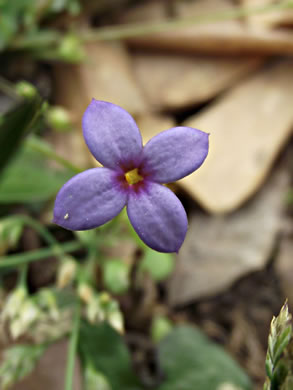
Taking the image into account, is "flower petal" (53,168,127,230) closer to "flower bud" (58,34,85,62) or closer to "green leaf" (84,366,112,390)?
"green leaf" (84,366,112,390)

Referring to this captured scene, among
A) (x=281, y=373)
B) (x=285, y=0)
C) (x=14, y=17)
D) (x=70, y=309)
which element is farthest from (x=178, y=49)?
(x=281, y=373)

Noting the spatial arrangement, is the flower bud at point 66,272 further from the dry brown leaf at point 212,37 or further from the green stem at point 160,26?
the dry brown leaf at point 212,37

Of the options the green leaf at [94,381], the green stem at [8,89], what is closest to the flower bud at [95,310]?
the green leaf at [94,381]

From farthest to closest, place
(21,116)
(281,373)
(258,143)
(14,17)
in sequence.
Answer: (258,143) → (14,17) → (21,116) → (281,373)

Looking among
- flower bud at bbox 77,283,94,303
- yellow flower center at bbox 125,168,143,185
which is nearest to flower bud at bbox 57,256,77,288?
flower bud at bbox 77,283,94,303

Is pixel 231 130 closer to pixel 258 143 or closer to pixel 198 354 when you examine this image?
pixel 258 143

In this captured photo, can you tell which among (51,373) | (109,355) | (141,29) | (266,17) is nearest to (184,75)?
(141,29)
